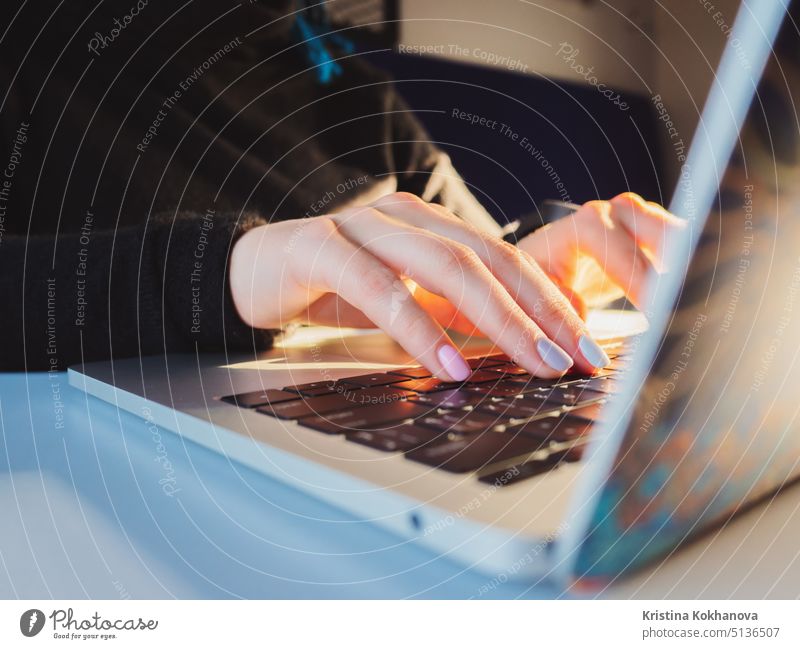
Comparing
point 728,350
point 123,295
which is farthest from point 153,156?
point 728,350

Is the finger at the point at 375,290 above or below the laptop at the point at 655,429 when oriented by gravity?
above

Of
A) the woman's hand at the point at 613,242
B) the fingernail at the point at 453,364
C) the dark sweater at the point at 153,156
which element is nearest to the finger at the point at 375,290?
the fingernail at the point at 453,364

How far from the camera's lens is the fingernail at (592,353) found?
37 cm

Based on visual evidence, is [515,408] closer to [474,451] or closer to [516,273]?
[474,451]

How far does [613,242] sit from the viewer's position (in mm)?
578

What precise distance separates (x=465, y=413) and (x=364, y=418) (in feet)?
0.13

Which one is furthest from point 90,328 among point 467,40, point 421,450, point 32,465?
point 467,40

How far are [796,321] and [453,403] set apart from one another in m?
0.13

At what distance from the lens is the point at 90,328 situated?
0.57 m

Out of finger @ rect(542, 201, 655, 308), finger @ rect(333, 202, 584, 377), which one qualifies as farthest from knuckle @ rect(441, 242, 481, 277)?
finger @ rect(542, 201, 655, 308)

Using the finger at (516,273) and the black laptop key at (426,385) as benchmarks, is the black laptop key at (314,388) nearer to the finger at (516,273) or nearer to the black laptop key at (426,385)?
the black laptop key at (426,385)

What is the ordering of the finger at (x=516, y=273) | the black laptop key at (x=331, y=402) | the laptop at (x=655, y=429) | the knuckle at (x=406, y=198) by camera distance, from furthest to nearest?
the knuckle at (x=406, y=198), the finger at (x=516, y=273), the black laptop key at (x=331, y=402), the laptop at (x=655, y=429)

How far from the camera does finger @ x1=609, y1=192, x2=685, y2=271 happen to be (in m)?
0.57

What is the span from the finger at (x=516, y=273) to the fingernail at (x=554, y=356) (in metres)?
0.02
